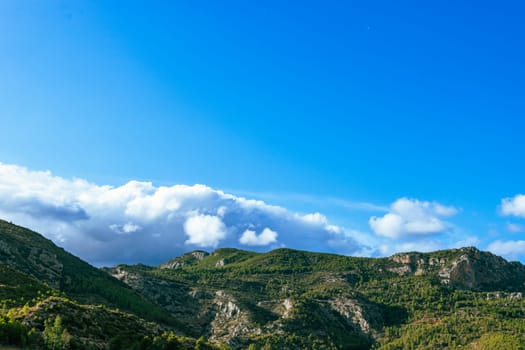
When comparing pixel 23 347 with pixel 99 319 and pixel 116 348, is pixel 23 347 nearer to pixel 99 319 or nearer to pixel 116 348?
pixel 116 348

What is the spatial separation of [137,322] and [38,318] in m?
34.3

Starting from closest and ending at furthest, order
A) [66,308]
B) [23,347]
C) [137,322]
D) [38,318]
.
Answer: [23,347], [38,318], [66,308], [137,322]

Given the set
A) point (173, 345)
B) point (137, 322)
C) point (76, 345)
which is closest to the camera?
point (76, 345)

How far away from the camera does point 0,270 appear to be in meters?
170

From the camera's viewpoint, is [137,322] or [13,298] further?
[13,298]

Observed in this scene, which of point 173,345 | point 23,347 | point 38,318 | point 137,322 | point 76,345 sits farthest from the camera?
point 137,322

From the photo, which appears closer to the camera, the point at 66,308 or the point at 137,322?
the point at 66,308

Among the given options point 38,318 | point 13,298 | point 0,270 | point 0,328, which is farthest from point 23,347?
point 0,270

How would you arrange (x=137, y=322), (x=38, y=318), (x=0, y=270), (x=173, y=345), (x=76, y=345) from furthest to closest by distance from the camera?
(x=0, y=270) → (x=137, y=322) → (x=173, y=345) → (x=38, y=318) → (x=76, y=345)

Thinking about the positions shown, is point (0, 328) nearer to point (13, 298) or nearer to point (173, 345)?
point (173, 345)

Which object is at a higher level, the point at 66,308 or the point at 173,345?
the point at 66,308

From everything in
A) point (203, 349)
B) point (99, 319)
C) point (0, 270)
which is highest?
point (0, 270)

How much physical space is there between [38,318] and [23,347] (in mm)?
18942

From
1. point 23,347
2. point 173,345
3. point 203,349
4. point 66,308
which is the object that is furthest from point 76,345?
point 203,349
